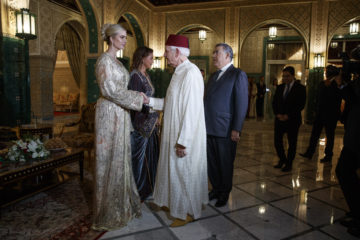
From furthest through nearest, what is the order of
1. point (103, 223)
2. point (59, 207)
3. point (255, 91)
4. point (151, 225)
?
point (255, 91) < point (59, 207) < point (151, 225) < point (103, 223)

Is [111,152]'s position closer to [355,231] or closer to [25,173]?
[25,173]

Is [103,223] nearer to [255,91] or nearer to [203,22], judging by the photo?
[203,22]

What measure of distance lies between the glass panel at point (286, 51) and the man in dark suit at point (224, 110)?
10546 mm

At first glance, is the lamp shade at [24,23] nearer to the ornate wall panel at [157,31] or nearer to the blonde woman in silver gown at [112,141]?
the blonde woman in silver gown at [112,141]

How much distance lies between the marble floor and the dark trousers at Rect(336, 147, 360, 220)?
0.77 ft

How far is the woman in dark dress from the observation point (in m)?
2.77

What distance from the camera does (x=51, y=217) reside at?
242 cm

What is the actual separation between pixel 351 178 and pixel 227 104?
1.27 meters

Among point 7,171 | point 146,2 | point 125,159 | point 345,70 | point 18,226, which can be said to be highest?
point 146,2

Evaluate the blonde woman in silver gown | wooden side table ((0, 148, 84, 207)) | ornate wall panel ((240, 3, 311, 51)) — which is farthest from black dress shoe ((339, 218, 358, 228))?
ornate wall panel ((240, 3, 311, 51))

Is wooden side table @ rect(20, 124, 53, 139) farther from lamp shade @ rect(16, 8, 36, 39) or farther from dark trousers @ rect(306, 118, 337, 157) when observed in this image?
dark trousers @ rect(306, 118, 337, 157)

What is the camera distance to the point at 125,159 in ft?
7.09

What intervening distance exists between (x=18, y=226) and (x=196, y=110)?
1.82m

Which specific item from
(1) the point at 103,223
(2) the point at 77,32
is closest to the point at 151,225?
(1) the point at 103,223
